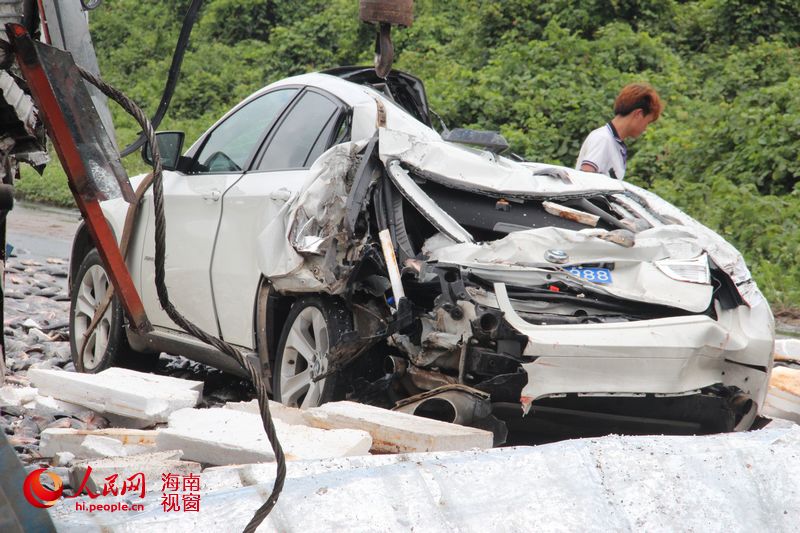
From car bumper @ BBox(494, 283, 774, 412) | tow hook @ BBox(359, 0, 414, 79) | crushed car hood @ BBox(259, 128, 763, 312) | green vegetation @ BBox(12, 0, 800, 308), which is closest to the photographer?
car bumper @ BBox(494, 283, 774, 412)

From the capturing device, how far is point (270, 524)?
2740 millimetres

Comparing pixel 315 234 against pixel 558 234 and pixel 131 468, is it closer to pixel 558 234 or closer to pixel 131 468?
pixel 558 234

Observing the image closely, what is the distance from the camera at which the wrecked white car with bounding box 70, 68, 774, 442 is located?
4.34m

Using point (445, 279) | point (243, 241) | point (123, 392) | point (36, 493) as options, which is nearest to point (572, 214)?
point (445, 279)

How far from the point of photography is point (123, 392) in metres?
5.05

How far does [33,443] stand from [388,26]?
3147mm

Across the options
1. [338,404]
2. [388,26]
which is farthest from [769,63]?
[338,404]

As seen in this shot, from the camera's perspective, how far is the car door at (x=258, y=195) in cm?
558

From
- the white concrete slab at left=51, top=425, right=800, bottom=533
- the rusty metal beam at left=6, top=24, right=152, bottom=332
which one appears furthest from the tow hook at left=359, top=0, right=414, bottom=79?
the rusty metal beam at left=6, top=24, right=152, bottom=332

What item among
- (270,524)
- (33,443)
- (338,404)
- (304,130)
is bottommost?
(33,443)

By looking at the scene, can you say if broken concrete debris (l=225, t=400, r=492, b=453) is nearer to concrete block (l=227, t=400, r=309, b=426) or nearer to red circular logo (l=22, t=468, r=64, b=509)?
concrete block (l=227, t=400, r=309, b=426)

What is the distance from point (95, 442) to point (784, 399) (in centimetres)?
342

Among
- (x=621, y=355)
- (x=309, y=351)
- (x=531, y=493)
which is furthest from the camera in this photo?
(x=309, y=351)

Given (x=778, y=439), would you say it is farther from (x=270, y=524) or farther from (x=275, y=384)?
(x=275, y=384)
